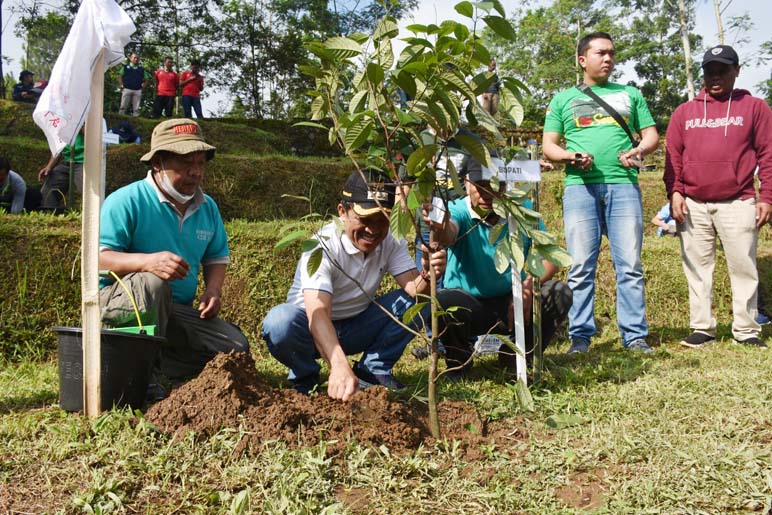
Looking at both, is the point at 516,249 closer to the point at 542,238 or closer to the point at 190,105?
the point at 542,238

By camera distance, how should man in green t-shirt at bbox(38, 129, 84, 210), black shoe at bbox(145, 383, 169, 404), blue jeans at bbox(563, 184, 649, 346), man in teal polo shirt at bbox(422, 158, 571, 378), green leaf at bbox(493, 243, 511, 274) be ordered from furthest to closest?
man in green t-shirt at bbox(38, 129, 84, 210)
blue jeans at bbox(563, 184, 649, 346)
man in teal polo shirt at bbox(422, 158, 571, 378)
black shoe at bbox(145, 383, 169, 404)
green leaf at bbox(493, 243, 511, 274)

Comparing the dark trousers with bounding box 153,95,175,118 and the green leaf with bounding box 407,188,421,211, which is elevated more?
the dark trousers with bounding box 153,95,175,118

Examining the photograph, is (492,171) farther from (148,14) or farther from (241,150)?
(148,14)

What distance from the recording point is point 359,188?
295cm

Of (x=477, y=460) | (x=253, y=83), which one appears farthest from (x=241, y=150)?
(x=253, y=83)

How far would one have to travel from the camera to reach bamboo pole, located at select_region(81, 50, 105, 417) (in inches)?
101

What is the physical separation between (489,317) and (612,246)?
1.17 meters

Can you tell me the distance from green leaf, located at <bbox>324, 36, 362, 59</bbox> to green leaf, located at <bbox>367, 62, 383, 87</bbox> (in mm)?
106

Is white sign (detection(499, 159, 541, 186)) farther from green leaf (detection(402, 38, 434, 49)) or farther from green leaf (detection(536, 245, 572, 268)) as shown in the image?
green leaf (detection(402, 38, 434, 49))

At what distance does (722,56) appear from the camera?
4465 millimetres

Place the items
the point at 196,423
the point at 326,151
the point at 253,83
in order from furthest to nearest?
the point at 253,83 < the point at 326,151 < the point at 196,423

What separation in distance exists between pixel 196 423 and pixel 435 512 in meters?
0.94

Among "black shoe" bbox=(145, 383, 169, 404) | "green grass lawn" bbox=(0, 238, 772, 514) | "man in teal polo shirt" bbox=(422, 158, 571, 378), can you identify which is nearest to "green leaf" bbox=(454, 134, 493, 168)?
"green grass lawn" bbox=(0, 238, 772, 514)

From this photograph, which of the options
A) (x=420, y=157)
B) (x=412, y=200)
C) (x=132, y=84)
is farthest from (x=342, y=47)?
(x=132, y=84)
